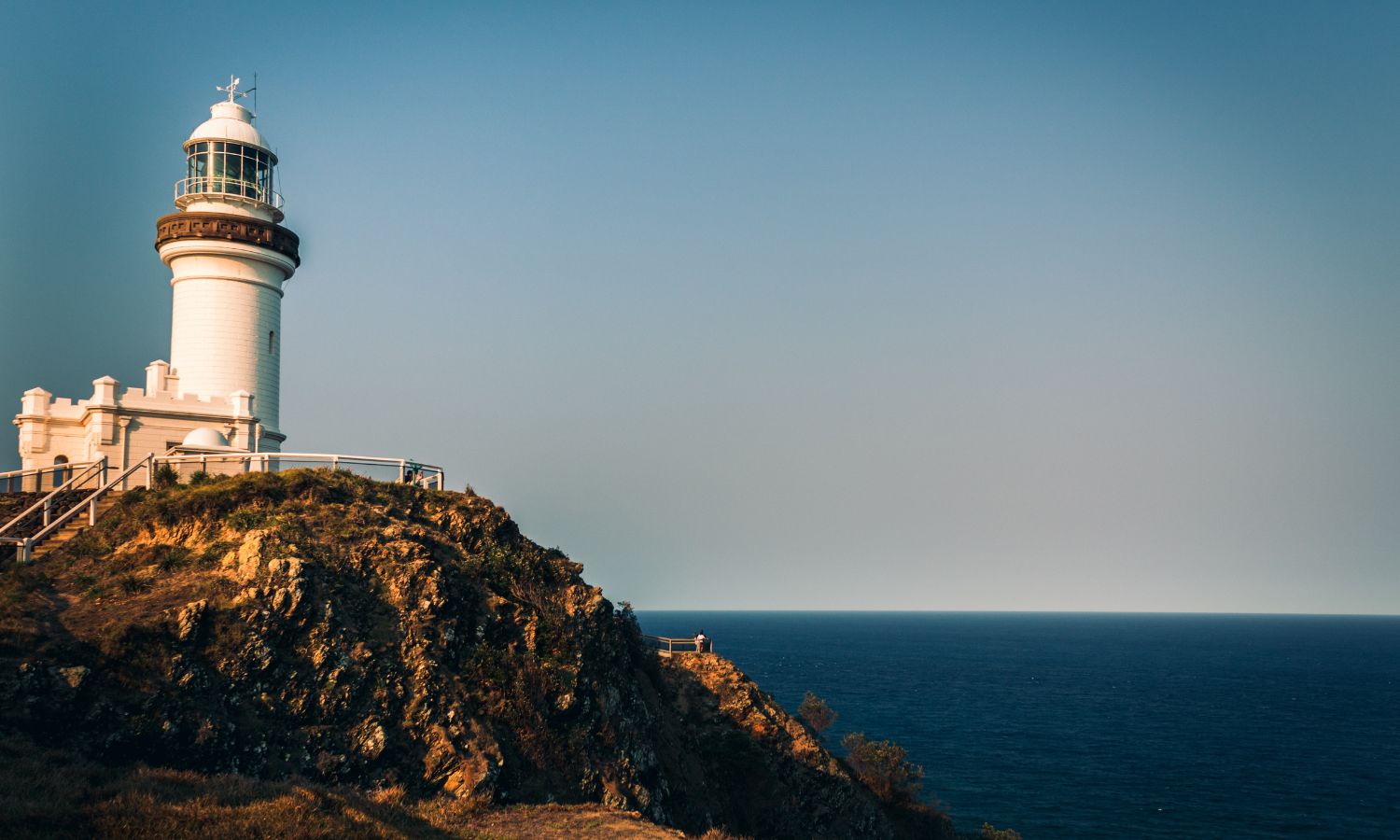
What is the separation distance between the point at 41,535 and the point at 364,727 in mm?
11627

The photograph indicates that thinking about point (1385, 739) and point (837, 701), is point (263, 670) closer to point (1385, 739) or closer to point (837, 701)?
point (837, 701)

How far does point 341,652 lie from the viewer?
73.3 ft

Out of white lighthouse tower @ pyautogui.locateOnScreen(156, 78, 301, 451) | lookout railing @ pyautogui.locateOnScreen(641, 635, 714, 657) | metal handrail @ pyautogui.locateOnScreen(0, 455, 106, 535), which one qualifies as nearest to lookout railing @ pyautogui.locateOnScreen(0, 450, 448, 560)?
metal handrail @ pyautogui.locateOnScreen(0, 455, 106, 535)

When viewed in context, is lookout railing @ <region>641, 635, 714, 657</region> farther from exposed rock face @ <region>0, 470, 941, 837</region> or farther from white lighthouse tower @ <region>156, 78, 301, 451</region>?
white lighthouse tower @ <region>156, 78, 301, 451</region>

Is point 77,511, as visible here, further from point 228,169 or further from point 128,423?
point 228,169

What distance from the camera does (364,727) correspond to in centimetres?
2145

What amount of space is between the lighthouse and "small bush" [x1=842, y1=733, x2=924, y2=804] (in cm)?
3127

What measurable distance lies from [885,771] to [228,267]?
124 feet

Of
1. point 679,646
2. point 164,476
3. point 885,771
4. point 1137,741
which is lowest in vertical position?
point 1137,741

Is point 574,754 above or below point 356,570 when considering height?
below

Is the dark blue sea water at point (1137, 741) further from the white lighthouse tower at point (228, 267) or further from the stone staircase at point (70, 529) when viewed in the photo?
the stone staircase at point (70, 529)

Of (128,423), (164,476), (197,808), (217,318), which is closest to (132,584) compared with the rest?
A: (164,476)

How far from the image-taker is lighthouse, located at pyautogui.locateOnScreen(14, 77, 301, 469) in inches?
1391

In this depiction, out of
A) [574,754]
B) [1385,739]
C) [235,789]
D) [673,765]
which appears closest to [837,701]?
[1385,739]
